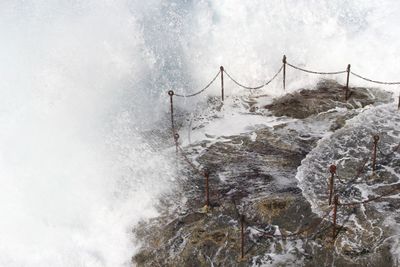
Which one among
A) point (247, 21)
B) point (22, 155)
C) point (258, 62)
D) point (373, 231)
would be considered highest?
point (247, 21)

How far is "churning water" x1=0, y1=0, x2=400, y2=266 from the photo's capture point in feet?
25.0

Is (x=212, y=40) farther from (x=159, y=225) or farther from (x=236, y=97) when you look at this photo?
(x=159, y=225)

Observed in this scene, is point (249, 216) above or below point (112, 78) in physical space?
below

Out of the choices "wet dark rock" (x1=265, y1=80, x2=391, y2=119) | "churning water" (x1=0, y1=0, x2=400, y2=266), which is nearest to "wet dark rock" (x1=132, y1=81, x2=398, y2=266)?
"churning water" (x1=0, y1=0, x2=400, y2=266)

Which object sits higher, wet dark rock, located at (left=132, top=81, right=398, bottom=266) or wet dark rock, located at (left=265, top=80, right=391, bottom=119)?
wet dark rock, located at (left=265, top=80, right=391, bottom=119)

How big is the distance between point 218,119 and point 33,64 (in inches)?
152

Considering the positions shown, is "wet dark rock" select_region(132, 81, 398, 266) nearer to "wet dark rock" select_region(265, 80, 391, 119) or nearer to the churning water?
the churning water

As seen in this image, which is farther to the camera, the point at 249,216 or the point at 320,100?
the point at 320,100

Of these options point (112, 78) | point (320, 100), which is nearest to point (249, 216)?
point (320, 100)

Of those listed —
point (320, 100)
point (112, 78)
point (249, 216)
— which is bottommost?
point (249, 216)

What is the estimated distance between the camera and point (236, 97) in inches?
456

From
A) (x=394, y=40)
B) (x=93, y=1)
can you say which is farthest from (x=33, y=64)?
(x=394, y=40)

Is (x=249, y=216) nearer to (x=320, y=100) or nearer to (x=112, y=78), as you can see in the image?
(x=320, y=100)

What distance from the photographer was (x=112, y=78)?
1099cm
